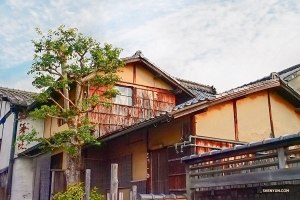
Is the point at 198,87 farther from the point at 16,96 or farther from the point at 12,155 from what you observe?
the point at 12,155

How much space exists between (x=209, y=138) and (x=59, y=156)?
8.83 m

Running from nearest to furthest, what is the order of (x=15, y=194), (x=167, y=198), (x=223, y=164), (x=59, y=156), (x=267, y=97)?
(x=223, y=164) → (x=167, y=198) → (x=267, y=97) → (x=59, y=156) → (x=15, y=194)

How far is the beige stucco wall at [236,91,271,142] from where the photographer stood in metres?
13.4

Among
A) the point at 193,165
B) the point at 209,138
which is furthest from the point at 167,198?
the point at 209,138

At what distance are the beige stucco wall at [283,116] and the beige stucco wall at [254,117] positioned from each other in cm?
45

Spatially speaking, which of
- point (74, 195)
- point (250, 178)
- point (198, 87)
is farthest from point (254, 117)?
point (198, 87)

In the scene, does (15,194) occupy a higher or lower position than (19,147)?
lower

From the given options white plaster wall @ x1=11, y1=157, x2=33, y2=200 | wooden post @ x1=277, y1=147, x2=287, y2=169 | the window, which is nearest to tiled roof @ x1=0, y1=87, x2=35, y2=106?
white plaster wall @ x1=11, y1=157, x2=33, y2=200

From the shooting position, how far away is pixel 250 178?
8234mm

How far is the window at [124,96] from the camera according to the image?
1811cm

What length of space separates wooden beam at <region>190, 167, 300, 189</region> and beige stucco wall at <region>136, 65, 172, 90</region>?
9740 mm

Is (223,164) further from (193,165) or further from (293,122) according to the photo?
(293,122)

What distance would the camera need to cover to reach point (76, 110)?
13602 millimetres

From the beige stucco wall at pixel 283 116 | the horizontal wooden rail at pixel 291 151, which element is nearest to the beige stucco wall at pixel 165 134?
the beige stucco wall at pixel 283 116
